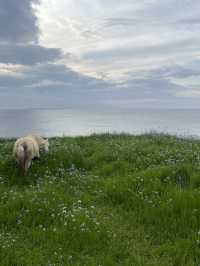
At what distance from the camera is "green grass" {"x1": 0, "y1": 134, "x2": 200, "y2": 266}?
372 inches

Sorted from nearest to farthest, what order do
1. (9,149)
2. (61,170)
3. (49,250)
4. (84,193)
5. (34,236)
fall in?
(49,250), (34,236), (84,193), (61,170), (9,149)

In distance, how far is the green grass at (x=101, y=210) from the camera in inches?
372

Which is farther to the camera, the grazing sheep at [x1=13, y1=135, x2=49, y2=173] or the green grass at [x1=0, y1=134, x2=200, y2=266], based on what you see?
the grazing sheep at [x1=13, y1=135, x2=49, y2=173]

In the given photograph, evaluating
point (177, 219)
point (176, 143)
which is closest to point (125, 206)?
point (177, 219)

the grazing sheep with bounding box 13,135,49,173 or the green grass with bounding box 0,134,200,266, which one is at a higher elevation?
the grazing sheep with bounding box 13,135,49,173

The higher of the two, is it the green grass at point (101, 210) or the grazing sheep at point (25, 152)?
the grazing sheep at point (25, 152)

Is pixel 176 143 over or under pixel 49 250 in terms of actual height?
over

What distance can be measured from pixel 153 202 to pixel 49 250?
399cm

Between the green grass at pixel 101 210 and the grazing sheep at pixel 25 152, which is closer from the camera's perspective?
the green grass at pixel 101 210

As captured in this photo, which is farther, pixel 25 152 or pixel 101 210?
pixel 25 152

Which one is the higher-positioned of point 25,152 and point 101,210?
point 25,152

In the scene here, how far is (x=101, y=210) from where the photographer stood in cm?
1215

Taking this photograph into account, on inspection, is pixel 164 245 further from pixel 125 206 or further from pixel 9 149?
pixel 9 149

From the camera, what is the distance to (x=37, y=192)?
12.9m
